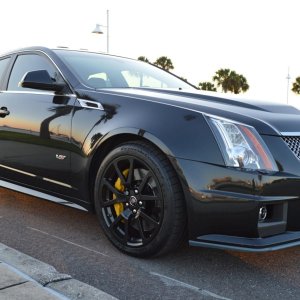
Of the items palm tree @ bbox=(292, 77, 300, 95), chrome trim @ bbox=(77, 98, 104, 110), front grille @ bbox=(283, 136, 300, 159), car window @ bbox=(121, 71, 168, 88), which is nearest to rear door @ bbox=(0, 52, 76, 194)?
chrome trim @ bbox=(77, 98, 104, 110)

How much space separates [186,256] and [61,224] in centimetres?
125

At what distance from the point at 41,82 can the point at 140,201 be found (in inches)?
51.8

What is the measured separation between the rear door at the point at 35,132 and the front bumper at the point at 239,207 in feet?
3.71

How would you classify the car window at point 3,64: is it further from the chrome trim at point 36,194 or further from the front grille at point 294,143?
the front grille at point 294,143

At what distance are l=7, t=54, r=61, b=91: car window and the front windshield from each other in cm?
16

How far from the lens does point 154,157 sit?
2.79 m

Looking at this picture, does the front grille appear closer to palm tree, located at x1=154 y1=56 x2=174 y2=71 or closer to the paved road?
the paved road

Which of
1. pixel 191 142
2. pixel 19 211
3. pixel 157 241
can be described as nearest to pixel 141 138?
pixel 191 142

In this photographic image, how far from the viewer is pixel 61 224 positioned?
3811 millimetres

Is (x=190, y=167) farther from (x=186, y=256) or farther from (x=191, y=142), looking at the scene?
(x=186, y=256)

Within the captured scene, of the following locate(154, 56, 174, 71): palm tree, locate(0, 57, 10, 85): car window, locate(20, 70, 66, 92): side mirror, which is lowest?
locate(20, 70, 66, 92): side mirror

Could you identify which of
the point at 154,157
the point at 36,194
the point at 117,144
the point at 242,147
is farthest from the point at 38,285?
the point at 36,194

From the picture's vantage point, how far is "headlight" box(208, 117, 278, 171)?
8.28ft

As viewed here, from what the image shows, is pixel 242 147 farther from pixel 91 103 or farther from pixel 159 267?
pixel 91 103
